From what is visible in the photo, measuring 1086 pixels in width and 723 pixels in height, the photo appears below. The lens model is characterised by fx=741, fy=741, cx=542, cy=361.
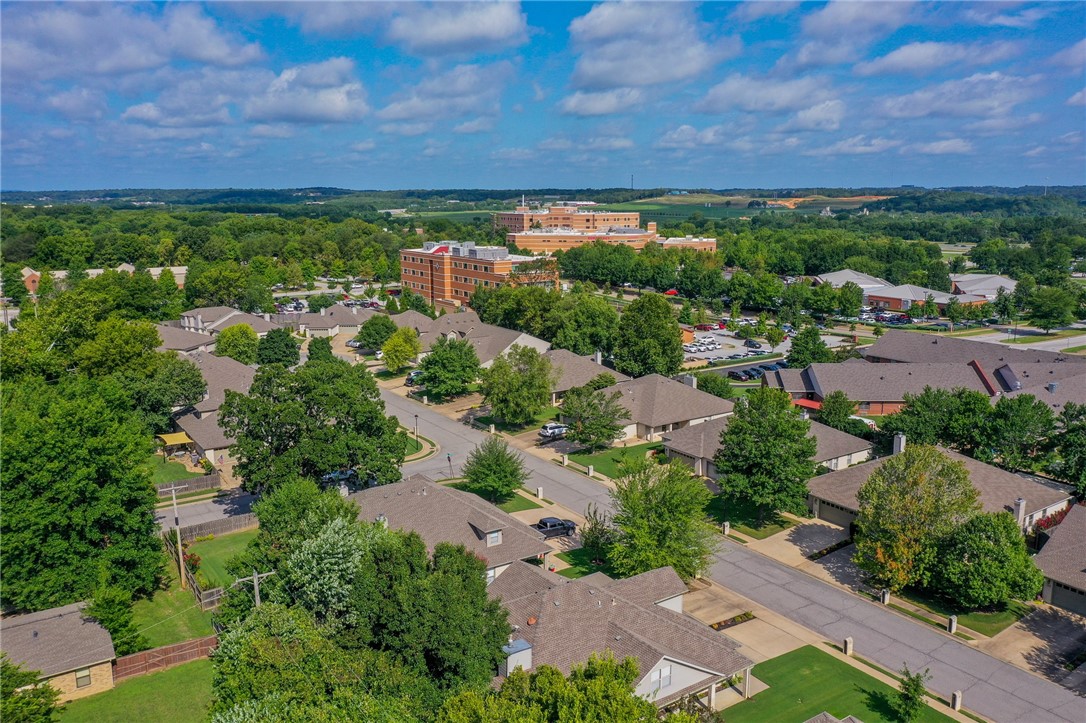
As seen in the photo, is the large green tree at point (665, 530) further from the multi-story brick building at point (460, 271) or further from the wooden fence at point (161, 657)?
the multi-story brick building at point (460, 271)

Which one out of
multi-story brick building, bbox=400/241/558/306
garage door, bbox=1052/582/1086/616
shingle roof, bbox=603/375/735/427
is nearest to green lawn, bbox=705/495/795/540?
shingle roof, bbox=603/375/735/427

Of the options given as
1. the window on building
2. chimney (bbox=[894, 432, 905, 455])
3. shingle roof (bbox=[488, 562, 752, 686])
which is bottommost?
the window on building

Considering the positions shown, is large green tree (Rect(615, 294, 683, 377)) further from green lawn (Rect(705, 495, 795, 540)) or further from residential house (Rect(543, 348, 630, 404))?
green lawn (Rect(705, 495, 795, 540))

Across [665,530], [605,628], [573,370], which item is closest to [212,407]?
[573,370]

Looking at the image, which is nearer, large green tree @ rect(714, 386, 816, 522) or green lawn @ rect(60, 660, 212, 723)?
green lawn @ rect(60, 660, 212, 723)

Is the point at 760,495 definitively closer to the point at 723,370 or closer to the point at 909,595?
the point at 909,595

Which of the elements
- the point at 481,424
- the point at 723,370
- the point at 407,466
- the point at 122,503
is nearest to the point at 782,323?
the point at 723,370

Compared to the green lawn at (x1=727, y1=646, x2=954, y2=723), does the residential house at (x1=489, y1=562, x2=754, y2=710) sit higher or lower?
higher
